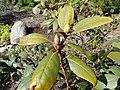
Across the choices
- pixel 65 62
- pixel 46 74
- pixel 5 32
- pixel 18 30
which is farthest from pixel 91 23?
pixel 5 32

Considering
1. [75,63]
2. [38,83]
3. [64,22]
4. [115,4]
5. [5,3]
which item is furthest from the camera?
[5,3]

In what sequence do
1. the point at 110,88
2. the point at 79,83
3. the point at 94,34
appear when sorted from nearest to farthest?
the point at 110,88, the point at 79,83, the point at 94,34

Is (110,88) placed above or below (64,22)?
below

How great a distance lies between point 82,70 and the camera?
4.18ft

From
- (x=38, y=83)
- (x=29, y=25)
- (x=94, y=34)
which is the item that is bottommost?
(x=29, y=25)

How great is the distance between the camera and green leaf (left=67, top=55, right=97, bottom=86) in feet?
4.05

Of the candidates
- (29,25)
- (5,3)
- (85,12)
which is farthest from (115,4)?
(85,12)

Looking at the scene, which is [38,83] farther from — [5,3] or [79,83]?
[5,3]

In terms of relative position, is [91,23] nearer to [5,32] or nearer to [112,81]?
[112,81]

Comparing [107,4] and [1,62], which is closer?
[1,62]

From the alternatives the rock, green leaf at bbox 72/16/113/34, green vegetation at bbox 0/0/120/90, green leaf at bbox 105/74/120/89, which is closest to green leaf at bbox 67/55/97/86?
green vegetation at bbox 0/0/120/90

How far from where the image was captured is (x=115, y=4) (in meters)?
7.66

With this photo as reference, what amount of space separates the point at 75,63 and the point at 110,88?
1.24 feet

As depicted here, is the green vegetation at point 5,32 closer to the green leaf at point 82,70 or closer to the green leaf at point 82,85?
the green leaf at point 82,85
